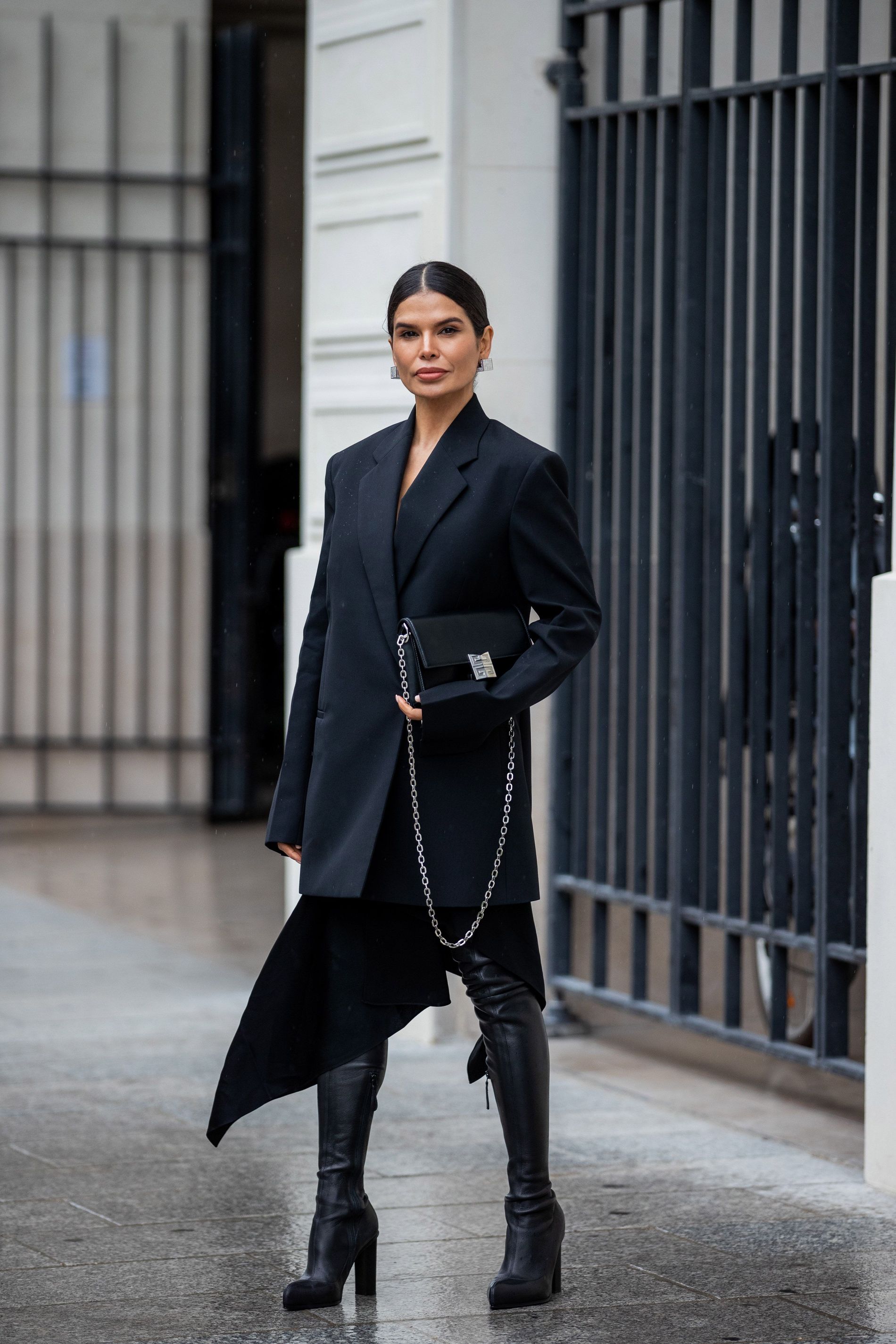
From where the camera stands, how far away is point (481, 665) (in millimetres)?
3641

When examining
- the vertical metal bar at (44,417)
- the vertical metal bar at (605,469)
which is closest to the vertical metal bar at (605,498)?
the vertical metal bar at (605,469)

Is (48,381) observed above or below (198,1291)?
above

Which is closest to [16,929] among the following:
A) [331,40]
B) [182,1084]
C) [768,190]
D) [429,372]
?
[182,1084]

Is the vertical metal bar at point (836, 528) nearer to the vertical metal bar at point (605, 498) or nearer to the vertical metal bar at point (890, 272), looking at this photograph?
the vertical metal bar at point (890, 272)

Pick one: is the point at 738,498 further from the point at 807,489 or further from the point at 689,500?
the point at 807,489

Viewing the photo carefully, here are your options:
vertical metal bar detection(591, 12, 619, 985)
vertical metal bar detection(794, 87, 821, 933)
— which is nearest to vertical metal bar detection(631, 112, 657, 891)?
vertical metal bar detection(591, 12, 619, 985)

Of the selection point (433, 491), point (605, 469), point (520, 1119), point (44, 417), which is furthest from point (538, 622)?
point (44, 417)

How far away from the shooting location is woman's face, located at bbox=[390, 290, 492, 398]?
370 cm

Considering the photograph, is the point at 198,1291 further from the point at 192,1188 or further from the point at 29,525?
the point at 29,525

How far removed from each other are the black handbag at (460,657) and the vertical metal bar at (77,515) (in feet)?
25.2

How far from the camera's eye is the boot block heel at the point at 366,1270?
3766mm

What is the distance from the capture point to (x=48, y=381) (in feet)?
36.4

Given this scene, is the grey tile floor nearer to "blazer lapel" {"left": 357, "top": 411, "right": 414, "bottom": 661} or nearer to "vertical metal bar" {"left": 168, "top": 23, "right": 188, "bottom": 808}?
"blazer lapel" {"left": 357, "top": 411, "right": 414, "bottom": 661}

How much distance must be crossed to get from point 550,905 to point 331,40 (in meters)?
2.73
